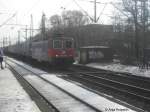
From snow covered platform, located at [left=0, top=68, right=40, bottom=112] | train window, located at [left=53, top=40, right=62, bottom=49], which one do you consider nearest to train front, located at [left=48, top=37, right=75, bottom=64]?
train window, located at [left=53, top=40, right=62, bottom=49]

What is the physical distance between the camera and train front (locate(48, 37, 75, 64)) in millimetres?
28828

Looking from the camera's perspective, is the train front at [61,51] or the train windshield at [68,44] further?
the train windshield at [68,44]

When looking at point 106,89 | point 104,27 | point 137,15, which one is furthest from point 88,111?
point 104,27

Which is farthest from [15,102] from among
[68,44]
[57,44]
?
[68,44]

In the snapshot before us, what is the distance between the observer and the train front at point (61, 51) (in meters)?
28.8

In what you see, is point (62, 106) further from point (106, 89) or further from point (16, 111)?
point (106, 89)

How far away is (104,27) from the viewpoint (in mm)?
73188

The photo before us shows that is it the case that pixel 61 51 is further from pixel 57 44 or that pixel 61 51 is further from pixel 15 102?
pixel 15 102

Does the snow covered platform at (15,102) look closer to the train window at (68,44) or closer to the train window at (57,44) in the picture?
the train window at (57,44)

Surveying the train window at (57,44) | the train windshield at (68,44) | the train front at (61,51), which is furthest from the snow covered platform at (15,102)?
the train windshield at (68,44)

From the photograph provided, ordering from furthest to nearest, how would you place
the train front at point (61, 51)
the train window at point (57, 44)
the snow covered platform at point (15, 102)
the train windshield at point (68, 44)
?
the train windshield at point (68, 44), the train window at point (57, 44), the train front at point (61, 51), the snow covered platform at point (15, 102)

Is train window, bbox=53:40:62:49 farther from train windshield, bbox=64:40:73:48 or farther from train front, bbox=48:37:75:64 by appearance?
train windshield, bbox=64:40:73:48

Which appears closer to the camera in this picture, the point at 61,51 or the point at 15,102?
the point at 15,102

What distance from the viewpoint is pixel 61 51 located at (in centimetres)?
2923
